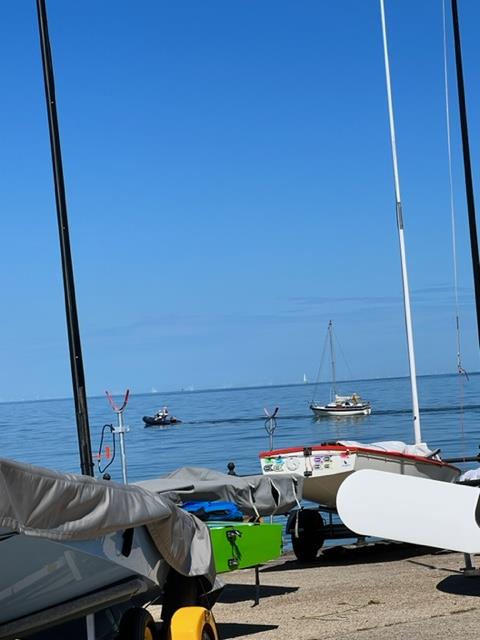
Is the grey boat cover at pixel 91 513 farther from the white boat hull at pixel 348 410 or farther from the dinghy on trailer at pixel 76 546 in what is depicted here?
the white boat hull at pixel 348 410

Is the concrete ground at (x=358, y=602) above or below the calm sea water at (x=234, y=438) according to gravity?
above

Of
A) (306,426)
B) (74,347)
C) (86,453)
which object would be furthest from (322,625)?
(306,426)

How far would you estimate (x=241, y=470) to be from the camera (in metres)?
37.2

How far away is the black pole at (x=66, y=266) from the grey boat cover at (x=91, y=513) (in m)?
3.66

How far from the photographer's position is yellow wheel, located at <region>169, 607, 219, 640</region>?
21.9 feet

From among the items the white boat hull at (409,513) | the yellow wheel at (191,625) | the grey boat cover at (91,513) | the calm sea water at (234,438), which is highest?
the grey boat cover at (91,513)

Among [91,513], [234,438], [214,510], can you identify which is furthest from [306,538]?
[234,438]

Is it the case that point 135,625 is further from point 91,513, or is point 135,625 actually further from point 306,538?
point 306,538

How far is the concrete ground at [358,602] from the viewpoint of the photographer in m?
8.43

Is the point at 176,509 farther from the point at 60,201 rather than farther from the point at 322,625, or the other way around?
the point at 60,201

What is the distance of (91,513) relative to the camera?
5.89m

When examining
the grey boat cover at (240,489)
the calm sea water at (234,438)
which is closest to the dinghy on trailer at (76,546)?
the grey boat cover at (240,489)

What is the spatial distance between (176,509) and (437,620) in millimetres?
2497

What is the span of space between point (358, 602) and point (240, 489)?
230 cm
